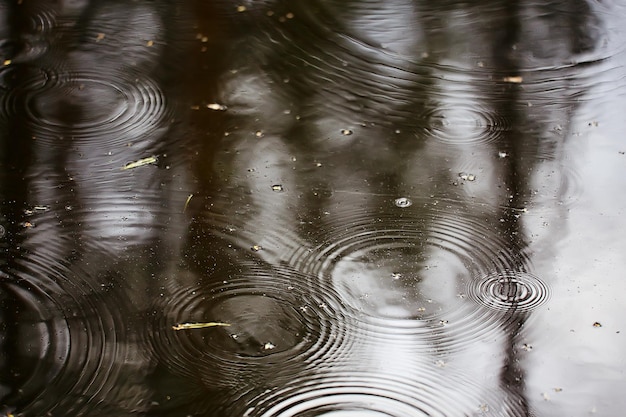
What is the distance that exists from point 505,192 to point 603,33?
102 centimetres

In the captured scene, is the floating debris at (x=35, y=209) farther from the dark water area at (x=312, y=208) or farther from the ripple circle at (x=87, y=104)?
A: the ripple circle at (x=87, y=104)

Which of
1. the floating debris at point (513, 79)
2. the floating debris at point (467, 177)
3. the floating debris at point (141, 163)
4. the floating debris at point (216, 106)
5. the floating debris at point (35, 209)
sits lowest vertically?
the floating debris at point (35, 209)

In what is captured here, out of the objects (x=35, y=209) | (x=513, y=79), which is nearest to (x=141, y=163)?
Result: (x=35, y=209)

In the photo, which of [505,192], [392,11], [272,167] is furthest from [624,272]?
[392,11]

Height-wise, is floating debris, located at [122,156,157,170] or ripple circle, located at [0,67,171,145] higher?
ripple circle, located at [0,67,171,145]

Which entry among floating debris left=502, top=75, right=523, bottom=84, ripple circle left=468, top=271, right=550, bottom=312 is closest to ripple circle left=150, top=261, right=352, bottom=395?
ripple circle left=468, top=271, right=550, bottom=312

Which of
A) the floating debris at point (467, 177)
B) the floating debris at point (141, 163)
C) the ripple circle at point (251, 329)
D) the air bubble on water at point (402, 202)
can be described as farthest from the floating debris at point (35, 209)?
the floating debris at point (467, 177)

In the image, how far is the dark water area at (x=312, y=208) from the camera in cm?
178

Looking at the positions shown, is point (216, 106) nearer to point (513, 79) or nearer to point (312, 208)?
point (312, 208)

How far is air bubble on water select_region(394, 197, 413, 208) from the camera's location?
7.29ft

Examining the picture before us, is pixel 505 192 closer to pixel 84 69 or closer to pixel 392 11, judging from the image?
pixel 392 11

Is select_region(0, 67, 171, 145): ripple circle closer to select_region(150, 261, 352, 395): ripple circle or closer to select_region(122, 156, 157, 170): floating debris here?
select_region(122, 156, 157, 170): floating debris

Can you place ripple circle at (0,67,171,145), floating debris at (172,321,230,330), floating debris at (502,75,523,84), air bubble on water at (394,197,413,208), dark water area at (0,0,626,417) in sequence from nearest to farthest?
1. dark water area at (0,0,626,417)
2. floating debris at (172,321,230,330)
3. air bubble on water at (394,197,413,208)
4. ripple circle at (0,67,171,145)
5. floating debris at (502,75,523,84)

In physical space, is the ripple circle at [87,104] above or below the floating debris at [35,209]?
above
